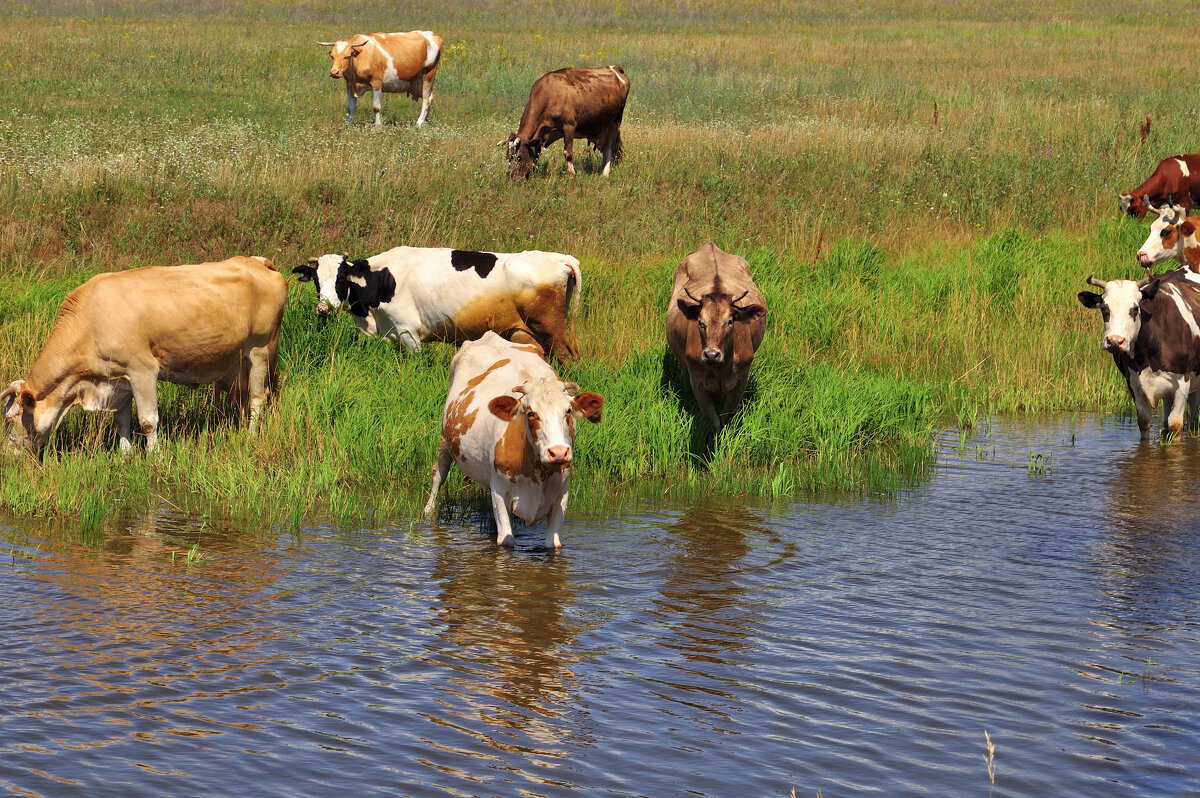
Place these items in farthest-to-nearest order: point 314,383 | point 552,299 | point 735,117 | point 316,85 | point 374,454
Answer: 1. point 316,85
2. point 735,117
3. point 552,299
4. point 314,383
5. point 374,454

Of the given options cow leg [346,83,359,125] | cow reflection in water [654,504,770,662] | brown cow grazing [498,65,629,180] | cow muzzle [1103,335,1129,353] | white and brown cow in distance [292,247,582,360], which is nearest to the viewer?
cow reflection in water [654,504,770,662]

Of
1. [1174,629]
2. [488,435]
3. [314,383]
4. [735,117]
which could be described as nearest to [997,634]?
[1174,629]

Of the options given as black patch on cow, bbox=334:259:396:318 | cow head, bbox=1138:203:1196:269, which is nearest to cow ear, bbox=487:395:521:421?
black patch on cow, bbox=334:259:396:318

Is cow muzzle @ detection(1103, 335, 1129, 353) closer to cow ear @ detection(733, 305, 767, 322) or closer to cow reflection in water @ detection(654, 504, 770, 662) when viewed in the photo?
cow ear @ detection(733, 305, 767, 322)

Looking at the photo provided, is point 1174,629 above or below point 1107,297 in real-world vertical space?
below

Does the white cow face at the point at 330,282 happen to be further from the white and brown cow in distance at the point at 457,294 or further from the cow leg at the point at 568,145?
the cow leg at the point at 568,145

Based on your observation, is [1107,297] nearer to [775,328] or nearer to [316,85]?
[775,328]

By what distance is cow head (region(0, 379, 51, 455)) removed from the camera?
10094 millimetres

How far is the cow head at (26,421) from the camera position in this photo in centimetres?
1009

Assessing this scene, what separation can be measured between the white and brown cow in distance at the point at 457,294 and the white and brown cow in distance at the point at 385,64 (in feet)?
44.7

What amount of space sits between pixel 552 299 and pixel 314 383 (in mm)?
2343

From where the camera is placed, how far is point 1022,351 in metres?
13.7

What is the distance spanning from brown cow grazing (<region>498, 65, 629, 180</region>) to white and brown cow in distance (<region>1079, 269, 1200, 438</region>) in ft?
32.0

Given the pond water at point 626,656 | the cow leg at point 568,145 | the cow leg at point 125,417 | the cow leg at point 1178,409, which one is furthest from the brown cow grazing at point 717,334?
the cow leg at point 568,145
